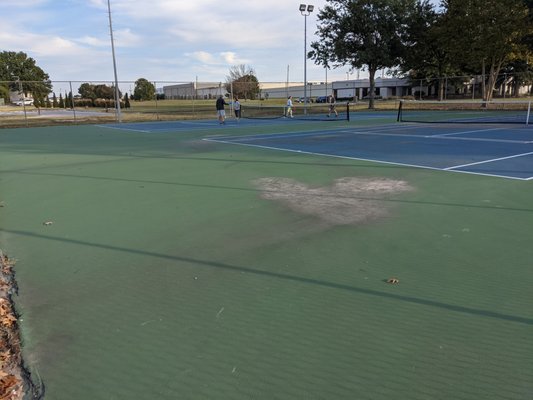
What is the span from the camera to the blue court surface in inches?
394

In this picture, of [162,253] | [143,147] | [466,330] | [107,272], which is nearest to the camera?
[466,330]

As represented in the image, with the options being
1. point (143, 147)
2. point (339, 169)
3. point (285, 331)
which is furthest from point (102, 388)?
point (143, 147)

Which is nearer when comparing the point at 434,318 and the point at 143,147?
the point at 434,318

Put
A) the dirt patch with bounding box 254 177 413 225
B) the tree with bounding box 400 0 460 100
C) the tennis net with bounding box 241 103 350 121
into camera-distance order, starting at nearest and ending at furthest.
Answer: the dirt patch with bounding box 254 177 413 225 < the tennis net with bounding box 241 103 350 121 < the tree with bounding box 400 0 460 100

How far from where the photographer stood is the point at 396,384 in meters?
2.69

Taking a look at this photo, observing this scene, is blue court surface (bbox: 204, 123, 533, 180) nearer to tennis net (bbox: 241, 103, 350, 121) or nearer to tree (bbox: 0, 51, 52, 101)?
tennis net (bbox: 241, 103, 350, 121)

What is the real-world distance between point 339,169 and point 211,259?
582 cm

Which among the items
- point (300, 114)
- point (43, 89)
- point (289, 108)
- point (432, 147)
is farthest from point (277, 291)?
point (43, 89)

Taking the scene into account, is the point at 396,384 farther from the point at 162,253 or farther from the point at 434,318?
the point at 162,253

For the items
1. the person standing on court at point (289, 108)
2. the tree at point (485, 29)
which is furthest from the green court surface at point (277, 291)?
the tree at point (485, 29)

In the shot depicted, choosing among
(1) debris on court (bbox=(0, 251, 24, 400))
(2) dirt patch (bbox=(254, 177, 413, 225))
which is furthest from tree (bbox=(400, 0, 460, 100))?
(1) debris on court (bbox=(0, 251, 24, 400))

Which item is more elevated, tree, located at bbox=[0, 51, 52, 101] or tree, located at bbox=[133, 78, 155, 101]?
tree, located at bbox=[0, 51, 52, 101]

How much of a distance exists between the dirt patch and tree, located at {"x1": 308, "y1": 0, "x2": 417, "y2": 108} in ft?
119

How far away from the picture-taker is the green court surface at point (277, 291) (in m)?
2.77
